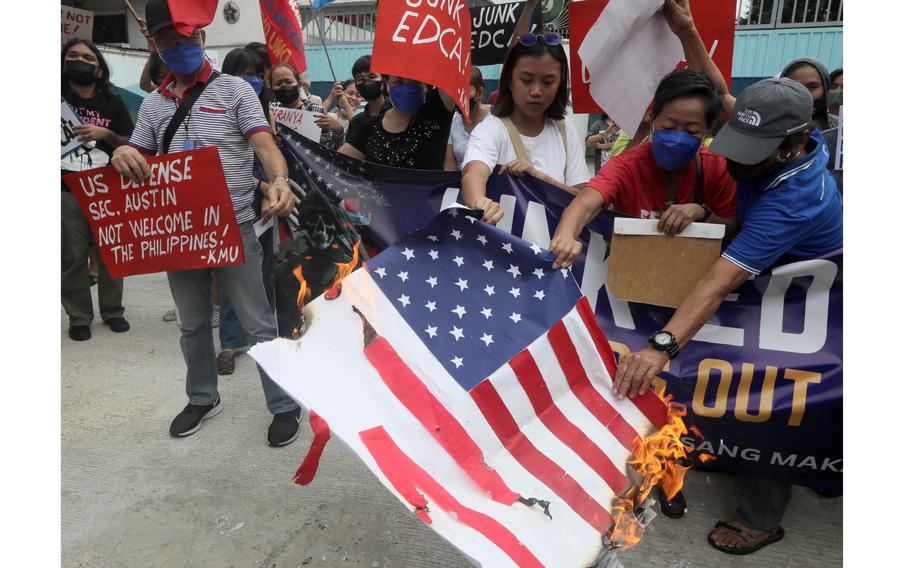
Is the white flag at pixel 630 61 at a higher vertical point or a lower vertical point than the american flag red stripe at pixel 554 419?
higher

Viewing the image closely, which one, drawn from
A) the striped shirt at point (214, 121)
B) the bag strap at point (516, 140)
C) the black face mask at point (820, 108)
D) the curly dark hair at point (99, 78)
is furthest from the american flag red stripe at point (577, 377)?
the curly dark hair at point (99, 78)

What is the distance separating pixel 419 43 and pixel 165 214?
1466 mm

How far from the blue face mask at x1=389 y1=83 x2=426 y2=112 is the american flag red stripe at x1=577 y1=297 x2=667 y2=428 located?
1634 mm

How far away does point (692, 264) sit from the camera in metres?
2.08

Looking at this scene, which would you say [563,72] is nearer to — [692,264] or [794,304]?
[692,264]

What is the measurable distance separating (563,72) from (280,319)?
205cm

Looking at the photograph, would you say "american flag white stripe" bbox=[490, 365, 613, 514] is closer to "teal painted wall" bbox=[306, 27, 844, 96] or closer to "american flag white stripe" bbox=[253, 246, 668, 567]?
"american flag white stripe" bbox=[253, 246, 668, 567]

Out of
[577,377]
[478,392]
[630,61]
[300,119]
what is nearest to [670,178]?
[630,61]

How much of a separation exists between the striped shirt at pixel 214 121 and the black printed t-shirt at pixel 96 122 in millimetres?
1421

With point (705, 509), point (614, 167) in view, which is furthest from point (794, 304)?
point (705, 509)

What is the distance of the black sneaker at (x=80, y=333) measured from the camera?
4488 millimetres

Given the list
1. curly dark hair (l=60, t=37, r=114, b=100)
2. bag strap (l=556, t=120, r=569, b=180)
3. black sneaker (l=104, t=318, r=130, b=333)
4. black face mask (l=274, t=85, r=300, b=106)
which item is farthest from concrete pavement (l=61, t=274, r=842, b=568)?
black face mask (l=274, t=85, r=300, b=106)

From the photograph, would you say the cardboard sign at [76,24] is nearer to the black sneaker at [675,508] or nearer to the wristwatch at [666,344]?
the wristwatch at [666,344]

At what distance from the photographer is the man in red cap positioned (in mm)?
2719
